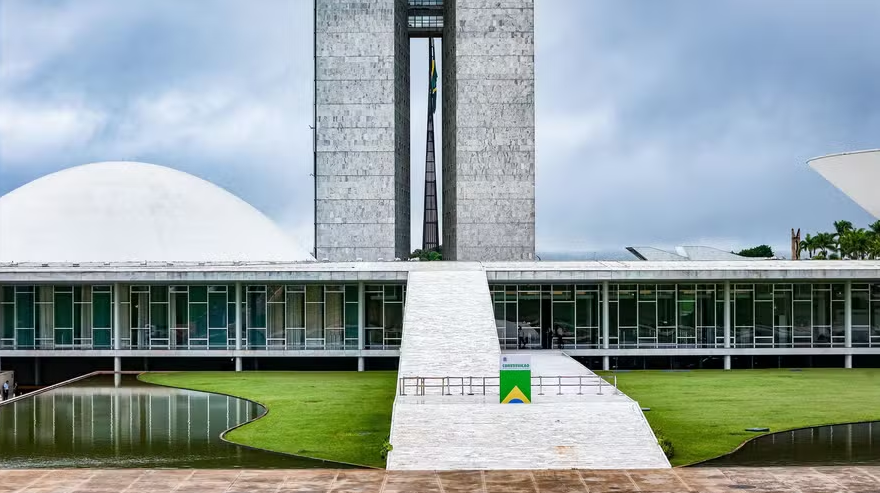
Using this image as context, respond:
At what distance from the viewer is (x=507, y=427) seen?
79.9 ft

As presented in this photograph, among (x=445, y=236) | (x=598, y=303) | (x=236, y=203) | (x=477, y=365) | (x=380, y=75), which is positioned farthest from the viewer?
(x=445, y=236)

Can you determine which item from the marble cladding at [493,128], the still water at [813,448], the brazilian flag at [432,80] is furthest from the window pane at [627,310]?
the brazilian flag at [432,80]

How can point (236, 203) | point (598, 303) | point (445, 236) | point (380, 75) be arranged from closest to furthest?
point (598, 303)
point (236, 203)
point (380, 75)
point (445, 236)

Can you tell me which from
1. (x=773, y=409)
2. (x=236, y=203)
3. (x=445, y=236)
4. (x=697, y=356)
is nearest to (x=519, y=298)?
(x=697, y=356)

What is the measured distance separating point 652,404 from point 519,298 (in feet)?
43.7

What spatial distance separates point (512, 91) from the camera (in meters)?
82.7

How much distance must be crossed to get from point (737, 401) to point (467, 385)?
928cm

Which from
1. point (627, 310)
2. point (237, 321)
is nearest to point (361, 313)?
point (237, 321)

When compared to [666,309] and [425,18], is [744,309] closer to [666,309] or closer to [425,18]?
[666,309]

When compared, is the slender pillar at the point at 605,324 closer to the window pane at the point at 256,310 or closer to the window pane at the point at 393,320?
the window pane at the point at 393,320

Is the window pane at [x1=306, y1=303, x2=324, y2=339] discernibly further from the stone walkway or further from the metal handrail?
the stone walkway

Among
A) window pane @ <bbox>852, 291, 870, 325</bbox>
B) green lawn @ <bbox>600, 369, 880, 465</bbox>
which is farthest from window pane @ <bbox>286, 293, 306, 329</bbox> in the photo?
window pane @ <bbox>852, 291, 870, 325</bbox>

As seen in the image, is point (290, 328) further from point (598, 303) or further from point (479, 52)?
point (479, 52)

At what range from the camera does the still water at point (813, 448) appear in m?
23.5
